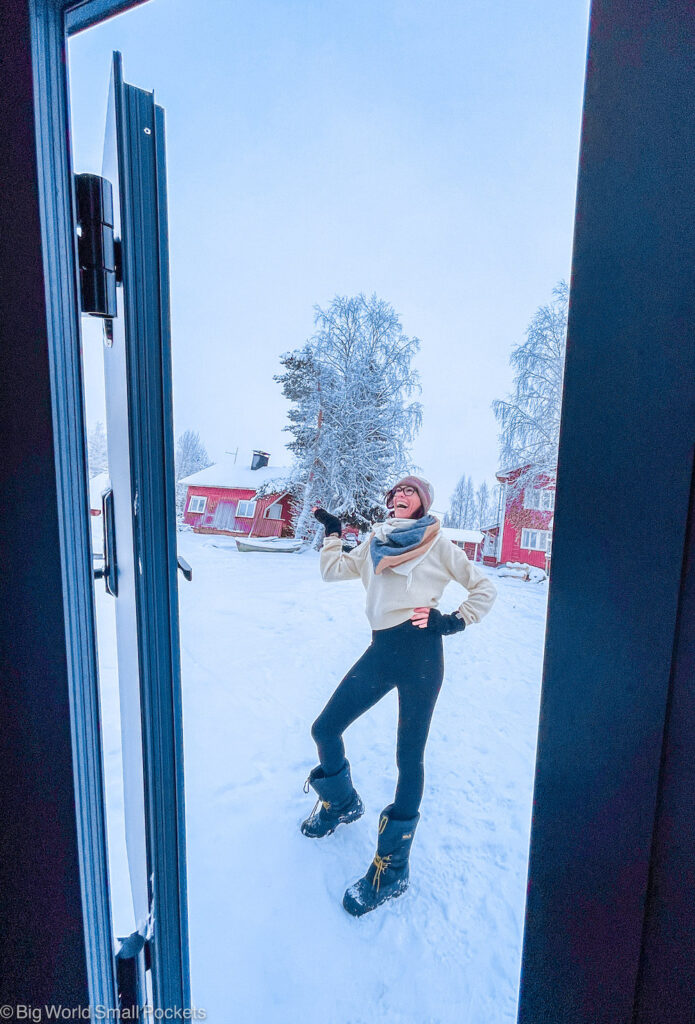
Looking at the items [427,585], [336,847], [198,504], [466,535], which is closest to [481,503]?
[466,535]

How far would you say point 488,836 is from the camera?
4.42 feet

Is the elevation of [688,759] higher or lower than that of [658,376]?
lower

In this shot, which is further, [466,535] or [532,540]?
[532,540]

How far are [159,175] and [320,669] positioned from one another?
8.05 ft

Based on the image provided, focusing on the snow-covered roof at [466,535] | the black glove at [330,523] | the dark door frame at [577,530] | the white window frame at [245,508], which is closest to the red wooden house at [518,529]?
the snow-covered roof at [466,535]

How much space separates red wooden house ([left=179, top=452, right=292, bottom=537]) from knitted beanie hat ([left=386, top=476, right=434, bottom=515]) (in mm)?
1679

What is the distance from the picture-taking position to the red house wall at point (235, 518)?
2.89 meters

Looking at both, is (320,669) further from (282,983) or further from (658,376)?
(658,376)

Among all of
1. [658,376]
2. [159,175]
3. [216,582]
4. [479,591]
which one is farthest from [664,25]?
[216,582]

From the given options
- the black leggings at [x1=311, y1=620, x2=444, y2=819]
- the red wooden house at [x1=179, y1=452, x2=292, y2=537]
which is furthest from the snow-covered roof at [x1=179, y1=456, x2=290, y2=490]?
the black leggings at [x1=311, y1=620, x2=444, y2=819]

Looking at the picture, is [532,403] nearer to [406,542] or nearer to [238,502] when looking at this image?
[406,542]

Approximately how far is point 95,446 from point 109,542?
1.37 feet

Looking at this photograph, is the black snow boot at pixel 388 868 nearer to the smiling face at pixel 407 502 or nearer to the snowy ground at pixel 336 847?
the snowy ground at pixel 336 847

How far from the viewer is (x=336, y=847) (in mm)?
1233
